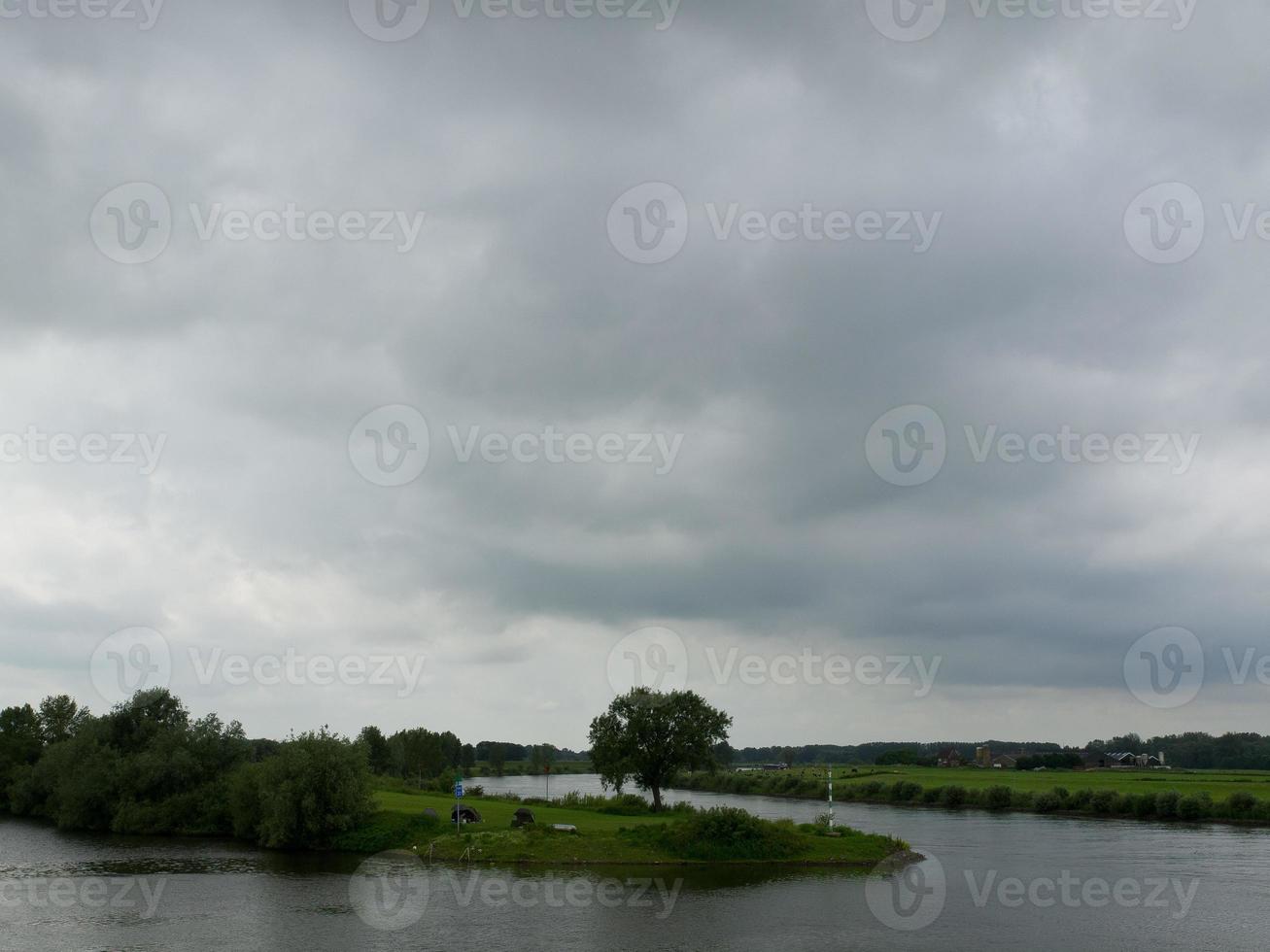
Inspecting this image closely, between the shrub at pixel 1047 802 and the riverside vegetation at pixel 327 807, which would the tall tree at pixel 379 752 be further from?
the shrub at pixel 1047 802

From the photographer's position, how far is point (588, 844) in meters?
50.8

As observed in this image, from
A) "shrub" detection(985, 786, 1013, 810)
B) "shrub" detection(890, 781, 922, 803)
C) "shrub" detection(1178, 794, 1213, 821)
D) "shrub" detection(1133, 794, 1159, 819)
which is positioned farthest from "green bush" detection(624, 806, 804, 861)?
"shrub" detection(890, 781, 922, 803)

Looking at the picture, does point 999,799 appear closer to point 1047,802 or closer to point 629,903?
point 1047,802

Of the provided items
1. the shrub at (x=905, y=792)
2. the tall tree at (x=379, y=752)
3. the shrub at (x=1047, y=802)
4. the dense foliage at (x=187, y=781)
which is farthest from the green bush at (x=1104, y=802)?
the tall tree at (x=379, y=752)

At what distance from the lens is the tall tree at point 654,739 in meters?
71.2

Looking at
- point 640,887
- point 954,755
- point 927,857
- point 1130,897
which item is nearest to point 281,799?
point 640,887

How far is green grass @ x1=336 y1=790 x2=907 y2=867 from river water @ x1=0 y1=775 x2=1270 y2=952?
210 cm

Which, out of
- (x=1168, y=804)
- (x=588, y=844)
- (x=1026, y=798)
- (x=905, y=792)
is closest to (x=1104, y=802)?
(x=1168, y=804)

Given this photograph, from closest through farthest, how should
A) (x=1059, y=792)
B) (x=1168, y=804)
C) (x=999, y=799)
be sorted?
(x=1168, y=804) → (x=1059, y=792) → (x=999, y=799)

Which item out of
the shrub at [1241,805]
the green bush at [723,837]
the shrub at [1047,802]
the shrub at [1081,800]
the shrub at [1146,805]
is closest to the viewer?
the green bush at [723,837]

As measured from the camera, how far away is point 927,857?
181 ft

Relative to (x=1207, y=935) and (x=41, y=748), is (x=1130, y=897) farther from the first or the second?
(x=41, y=748)

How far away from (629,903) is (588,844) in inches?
509

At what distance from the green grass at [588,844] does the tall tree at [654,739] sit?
12.7 m
